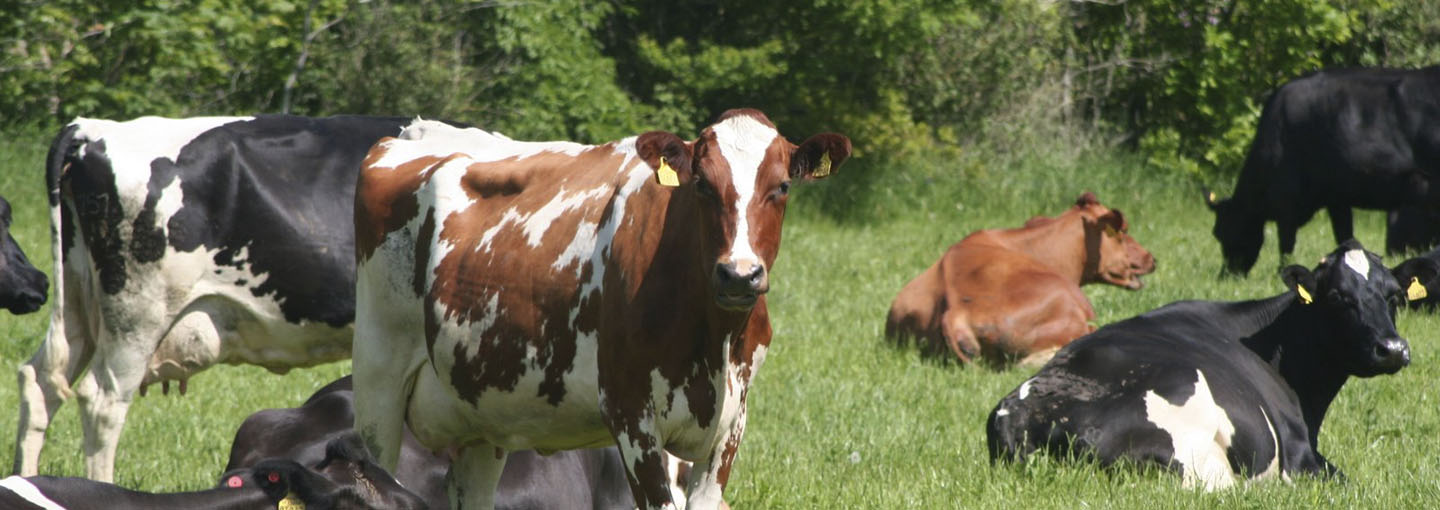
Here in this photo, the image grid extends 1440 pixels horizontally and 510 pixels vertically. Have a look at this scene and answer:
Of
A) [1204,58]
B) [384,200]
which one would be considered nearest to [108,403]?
[384,200]

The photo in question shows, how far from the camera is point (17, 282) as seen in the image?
764 centimetres

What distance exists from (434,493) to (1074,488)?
101 inches

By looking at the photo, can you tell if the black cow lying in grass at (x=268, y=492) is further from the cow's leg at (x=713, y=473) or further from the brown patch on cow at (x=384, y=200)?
the brown patch on cow at (x=384, y=200)

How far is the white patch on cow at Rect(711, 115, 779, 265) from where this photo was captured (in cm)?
457

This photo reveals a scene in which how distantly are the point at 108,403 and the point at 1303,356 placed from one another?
5.64 metres

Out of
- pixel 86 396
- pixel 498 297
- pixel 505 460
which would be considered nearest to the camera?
pixel 498 297

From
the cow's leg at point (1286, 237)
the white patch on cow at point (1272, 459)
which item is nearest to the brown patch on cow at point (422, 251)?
the white patch on cow at point (1272, 459)

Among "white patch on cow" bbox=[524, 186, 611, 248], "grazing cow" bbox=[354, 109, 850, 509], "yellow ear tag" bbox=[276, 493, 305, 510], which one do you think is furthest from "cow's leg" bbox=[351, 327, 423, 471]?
"yellow ear tag" bbox=[276, 493, 305, 510]

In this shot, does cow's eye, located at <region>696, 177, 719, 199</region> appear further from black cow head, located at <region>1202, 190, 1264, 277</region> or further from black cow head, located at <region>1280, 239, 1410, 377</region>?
black cow head, located at <region>1202, 190, 1264, 277</region>

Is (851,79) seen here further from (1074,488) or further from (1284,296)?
(1074,488)

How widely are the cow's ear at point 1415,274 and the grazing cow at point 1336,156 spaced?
570 centimetres

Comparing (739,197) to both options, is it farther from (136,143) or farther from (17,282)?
(17,282)

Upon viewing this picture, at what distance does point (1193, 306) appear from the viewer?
27.5ft

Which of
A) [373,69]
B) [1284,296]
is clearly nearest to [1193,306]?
[1284,296]
